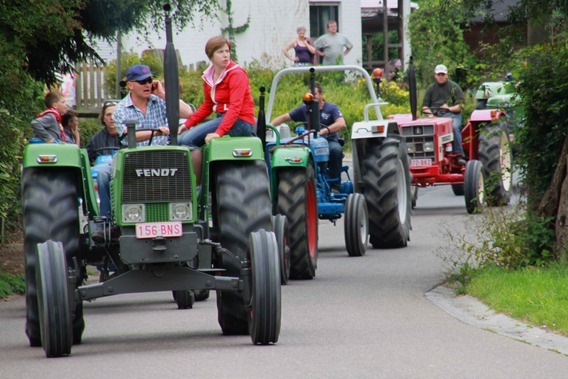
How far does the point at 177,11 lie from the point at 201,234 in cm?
942

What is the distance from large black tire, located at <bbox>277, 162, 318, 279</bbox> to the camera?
15.2 m

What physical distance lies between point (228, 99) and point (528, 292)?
10.2ft

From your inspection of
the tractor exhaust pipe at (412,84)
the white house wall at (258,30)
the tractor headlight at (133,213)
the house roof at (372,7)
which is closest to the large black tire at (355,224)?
the tractor exhaust pipe at (412,84)

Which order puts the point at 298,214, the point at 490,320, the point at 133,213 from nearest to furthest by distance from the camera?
1. the point at 133,213
2. the point at 490,320
3. the point at 298,214

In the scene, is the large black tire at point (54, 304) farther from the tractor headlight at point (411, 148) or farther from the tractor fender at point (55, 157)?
the tractor headlight at point (411, 148)

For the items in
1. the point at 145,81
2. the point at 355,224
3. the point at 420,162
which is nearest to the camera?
the point at 145,81

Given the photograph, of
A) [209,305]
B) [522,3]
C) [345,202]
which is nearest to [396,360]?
[209,305]

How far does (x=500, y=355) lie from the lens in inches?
381

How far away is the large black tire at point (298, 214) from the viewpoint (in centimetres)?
1516

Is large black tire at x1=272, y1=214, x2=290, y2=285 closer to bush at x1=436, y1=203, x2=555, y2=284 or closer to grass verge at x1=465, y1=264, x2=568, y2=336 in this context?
bush at x1=436, y1=203, x2=555, y2=284

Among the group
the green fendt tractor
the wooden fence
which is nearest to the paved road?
the green fendt tractor

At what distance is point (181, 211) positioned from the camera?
1035 centimetres

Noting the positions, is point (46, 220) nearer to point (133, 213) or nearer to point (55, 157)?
point (55, 157)

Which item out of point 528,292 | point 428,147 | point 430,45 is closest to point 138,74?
point 528,292
